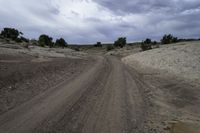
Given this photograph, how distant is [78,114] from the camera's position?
9688 millimetres

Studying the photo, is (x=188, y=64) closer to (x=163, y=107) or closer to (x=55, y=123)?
(x=163, y=107)

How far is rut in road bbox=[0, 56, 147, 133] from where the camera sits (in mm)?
8133

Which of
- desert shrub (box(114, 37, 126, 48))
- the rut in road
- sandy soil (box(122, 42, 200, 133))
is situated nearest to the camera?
the rut in road

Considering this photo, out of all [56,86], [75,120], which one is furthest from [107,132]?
[56,86]

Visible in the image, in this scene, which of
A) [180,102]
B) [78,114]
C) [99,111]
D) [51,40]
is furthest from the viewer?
[51,40]

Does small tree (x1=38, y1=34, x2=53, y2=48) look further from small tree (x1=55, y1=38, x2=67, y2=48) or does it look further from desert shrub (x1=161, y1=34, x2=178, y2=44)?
desert shrub (x1=161, y1=34, x2=178, y2=44)

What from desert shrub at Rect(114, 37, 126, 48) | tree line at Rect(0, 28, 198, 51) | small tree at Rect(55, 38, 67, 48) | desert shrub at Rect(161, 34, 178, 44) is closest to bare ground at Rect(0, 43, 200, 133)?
tree line at Rect(0, 28, 198, 51)

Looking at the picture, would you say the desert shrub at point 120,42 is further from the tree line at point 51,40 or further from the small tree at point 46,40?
the small tree at point 46,40

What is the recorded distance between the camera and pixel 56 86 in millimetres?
15352

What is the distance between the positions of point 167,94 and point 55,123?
875 cm

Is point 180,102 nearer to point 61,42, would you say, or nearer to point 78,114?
point 78,114

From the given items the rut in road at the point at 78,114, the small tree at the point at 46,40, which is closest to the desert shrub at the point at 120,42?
the small tree at the point at 46,40

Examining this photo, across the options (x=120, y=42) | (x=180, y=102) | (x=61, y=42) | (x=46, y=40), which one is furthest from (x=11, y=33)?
(x=180, y=102)

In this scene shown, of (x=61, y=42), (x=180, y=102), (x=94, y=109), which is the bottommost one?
(x=61, y=42)
